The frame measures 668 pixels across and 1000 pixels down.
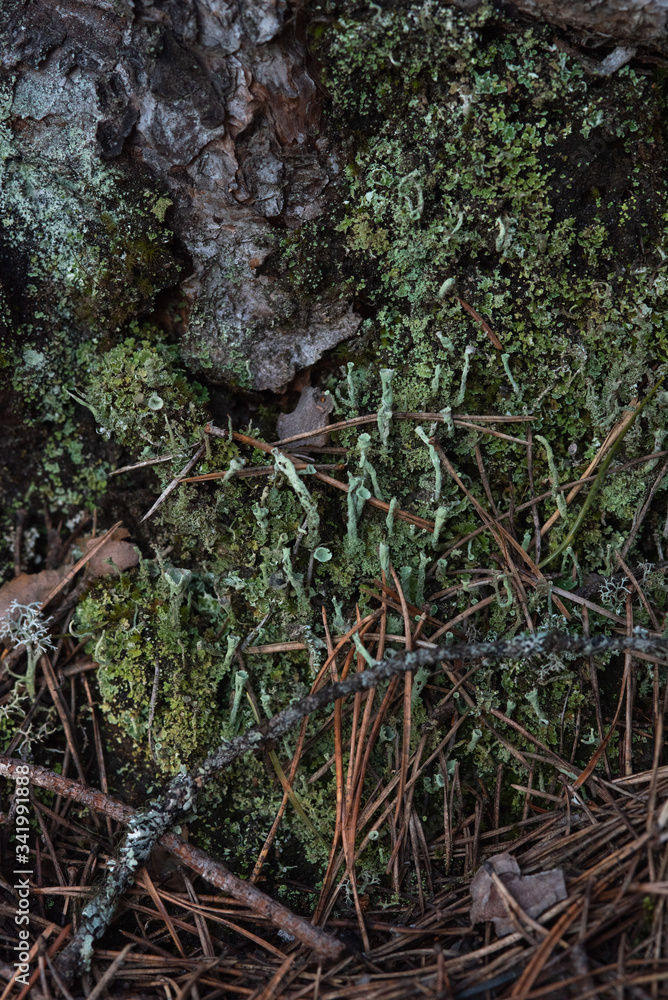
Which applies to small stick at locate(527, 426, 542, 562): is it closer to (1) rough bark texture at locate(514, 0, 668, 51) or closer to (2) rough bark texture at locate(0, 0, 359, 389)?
(2) rough bark texture at locate(0, 0, 359, 389)

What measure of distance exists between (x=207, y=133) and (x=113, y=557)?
1898mm

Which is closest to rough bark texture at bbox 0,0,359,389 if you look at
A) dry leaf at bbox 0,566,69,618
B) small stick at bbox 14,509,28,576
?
small stick at bbox 14,509,28,576

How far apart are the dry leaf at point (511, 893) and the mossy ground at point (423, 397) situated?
1.41 feet

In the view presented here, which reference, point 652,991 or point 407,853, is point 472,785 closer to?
point 407,853

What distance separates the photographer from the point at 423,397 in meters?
2.94

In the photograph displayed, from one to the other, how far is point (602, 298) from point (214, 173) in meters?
1.73

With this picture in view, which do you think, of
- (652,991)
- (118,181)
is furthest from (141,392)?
(652,991)

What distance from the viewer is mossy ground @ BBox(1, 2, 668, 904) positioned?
2719 mm

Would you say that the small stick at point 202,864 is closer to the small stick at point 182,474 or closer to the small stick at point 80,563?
the small stick at point 80,563

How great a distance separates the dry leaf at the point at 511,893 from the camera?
83.3 inches

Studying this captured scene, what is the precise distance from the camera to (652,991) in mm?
1748

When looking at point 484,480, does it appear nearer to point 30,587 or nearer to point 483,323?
point 483,323

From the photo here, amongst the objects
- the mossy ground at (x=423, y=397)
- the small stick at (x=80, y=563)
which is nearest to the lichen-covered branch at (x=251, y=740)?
the mossy ground at (x=423, y=397)

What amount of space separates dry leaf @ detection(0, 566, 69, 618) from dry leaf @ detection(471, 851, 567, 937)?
2234mm
